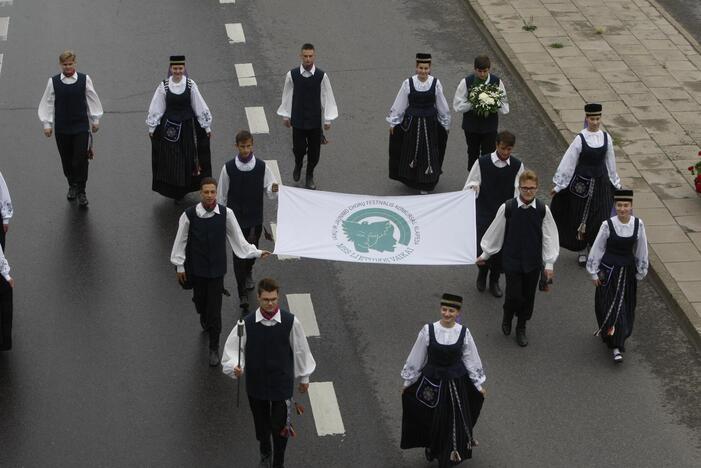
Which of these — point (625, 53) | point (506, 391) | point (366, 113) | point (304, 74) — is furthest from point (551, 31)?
point (506, 391)

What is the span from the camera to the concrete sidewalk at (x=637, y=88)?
1543 centimetres

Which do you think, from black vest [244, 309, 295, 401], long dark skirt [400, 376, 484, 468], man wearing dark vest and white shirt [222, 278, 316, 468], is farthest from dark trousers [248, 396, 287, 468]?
long dark skirt [400, 376, 484, 468]

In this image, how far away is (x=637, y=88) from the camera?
1923 centimetres

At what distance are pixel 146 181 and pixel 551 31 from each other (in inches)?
296

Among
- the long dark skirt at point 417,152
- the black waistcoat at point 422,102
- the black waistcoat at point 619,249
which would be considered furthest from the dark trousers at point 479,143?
the black waistcoat at point 619,249

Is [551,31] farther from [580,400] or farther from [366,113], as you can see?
[580,400]

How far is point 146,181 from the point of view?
1653 cm

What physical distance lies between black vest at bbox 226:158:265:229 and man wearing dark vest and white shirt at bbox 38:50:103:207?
268 centimetres

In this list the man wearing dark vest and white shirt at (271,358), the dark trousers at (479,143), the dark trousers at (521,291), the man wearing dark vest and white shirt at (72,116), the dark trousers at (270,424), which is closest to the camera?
the man wearing dark vest and white shirt at (271,358)

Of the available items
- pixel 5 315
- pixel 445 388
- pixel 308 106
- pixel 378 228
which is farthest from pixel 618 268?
pixel 5 315

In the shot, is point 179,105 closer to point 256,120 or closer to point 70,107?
point 70,107

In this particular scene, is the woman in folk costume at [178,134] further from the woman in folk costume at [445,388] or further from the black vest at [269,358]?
the woman in folk costume at [445,388]

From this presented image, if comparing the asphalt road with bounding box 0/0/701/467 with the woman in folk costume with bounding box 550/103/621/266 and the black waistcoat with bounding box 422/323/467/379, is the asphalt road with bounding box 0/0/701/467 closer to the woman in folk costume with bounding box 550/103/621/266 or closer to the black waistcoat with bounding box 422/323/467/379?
the woman in folk costume with bounding box 550/103/621/266

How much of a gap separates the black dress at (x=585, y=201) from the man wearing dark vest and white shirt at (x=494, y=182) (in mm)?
910
